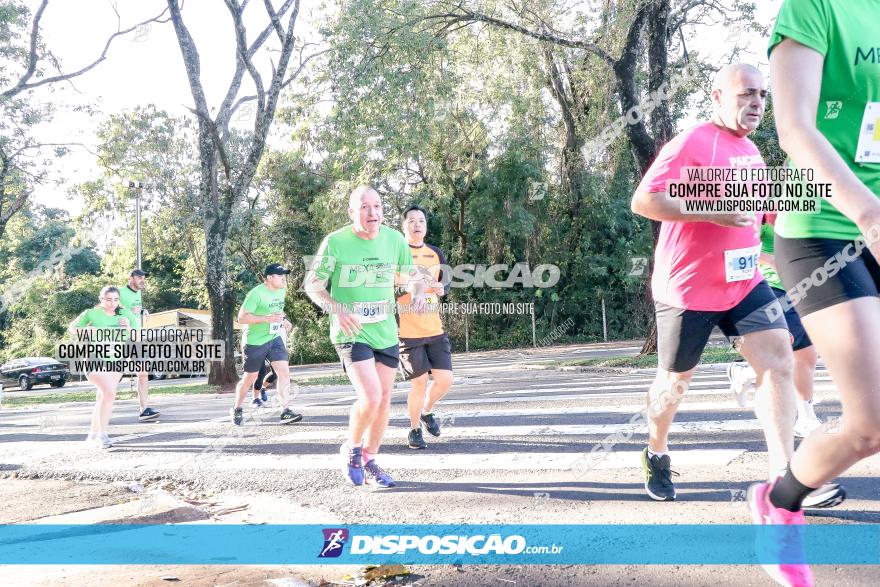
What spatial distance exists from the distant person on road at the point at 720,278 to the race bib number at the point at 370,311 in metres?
2.10

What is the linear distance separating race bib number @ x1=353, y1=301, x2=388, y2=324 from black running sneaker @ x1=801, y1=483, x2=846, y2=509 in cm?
293

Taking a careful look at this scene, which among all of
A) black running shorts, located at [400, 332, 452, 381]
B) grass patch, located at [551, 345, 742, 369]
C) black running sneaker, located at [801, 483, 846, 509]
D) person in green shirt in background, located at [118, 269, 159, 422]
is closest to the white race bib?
black running sneaker, located at [801, 483, 846, 509]

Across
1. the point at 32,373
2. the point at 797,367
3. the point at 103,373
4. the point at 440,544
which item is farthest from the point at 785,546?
the point at 32,373

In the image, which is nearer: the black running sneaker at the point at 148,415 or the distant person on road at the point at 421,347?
the distant person on road at the point at 421,347

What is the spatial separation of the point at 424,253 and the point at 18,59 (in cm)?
1982

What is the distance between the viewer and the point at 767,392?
352 cm

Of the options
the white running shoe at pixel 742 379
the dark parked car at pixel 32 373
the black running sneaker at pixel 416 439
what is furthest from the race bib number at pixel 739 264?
the dark parked car at pixel 32 373

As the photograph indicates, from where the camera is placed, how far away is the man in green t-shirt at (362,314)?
507 cm

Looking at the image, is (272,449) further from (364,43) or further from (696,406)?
(364,43)

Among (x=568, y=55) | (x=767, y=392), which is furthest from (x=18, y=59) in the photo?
(x=767, y=392)

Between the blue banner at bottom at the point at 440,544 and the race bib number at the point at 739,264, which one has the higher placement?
the race bib number at the point at 739,264

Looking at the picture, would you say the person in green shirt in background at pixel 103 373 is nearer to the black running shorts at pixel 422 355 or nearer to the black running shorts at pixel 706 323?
the black running shorts at pixel 422 355

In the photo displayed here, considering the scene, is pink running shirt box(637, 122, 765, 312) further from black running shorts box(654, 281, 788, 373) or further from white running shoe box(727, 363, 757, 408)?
white running shoe box(727, 363, 757, 408)

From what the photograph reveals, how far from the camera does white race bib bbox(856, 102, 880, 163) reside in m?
2.38
